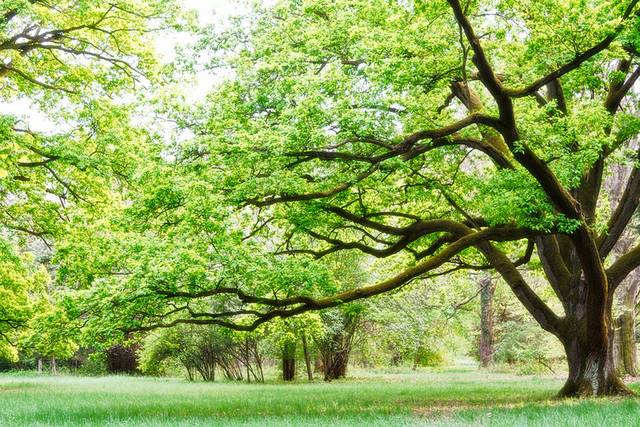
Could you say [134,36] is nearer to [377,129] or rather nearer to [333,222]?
[333,222]

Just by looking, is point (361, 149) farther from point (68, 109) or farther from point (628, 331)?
point (628, 331)

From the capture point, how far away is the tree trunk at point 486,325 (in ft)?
127

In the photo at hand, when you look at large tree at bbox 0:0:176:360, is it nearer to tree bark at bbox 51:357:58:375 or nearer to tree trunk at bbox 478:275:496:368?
tree trunk at bbox 478:275:496:368

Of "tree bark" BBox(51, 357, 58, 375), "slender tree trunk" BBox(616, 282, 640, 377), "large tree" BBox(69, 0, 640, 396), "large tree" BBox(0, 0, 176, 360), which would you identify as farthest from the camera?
"tree bark" BBox(51, 357, 58, 375)

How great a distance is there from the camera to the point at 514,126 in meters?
12.2

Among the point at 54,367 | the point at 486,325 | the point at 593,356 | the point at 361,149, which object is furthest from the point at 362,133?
the point at 54,367

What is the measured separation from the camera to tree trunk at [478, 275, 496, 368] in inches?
1529

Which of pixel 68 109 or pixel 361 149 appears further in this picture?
pixel 68 109

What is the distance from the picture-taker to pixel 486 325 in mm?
39531

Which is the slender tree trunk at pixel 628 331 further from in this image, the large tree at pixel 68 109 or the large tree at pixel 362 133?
the large tree at pixel 68 109

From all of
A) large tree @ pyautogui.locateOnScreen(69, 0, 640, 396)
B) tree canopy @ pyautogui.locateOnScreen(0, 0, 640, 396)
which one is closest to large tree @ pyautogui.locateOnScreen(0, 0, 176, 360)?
tree canopy @ pyautogui.locateOnScreen(0, 0, 640, 396)

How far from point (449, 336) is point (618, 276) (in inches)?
1064

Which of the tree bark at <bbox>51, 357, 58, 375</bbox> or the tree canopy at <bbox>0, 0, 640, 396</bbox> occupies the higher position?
the tree canopy at <bbox>0, 0, 640, 396</bbox>

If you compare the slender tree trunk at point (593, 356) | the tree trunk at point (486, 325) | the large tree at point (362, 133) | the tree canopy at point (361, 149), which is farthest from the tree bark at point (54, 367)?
the slender tree trunk at point (593, 356)
